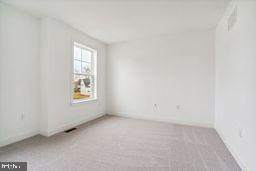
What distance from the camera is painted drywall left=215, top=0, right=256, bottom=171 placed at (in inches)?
61.1

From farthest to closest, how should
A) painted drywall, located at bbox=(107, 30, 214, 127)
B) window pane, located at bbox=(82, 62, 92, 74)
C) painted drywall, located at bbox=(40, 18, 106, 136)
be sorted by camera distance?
window pane, located at bbox=(82, 62, 92, 74), painted drywall, located at bbox=(107, 30, 214, 127), painted drywall, located at bbox=(40, 18, 106, 136)

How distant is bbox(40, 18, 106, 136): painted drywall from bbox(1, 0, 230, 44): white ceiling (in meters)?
0.28

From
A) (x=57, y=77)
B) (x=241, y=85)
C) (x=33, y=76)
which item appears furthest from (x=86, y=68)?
(x=241, y=85)

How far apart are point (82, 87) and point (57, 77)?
1.04 m

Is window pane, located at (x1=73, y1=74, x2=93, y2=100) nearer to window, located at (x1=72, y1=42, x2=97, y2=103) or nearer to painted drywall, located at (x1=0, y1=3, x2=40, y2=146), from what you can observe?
window, located at (x1=72, y1=42, x2=97, y2=103)

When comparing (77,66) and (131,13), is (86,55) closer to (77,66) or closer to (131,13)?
(77,66)

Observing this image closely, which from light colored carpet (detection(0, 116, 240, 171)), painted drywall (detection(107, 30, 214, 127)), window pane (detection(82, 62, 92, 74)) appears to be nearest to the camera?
light colored carpet (detection(0, 116, 240, 171))

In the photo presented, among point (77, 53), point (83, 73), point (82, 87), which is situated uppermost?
point (77, 53)

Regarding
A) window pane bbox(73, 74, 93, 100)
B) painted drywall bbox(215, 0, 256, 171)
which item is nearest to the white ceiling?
painted drywall bbox(215, 0, 256, 171)

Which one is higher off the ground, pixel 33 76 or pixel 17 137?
pixel 33 76

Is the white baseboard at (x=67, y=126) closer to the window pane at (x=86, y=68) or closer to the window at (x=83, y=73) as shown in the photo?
the window at (x=83, y=73)

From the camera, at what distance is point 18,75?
2.54m

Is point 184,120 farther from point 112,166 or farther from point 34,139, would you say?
point 34,139

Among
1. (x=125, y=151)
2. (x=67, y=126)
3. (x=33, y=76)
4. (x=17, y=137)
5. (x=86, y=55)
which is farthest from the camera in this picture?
(x=86, y=55)
